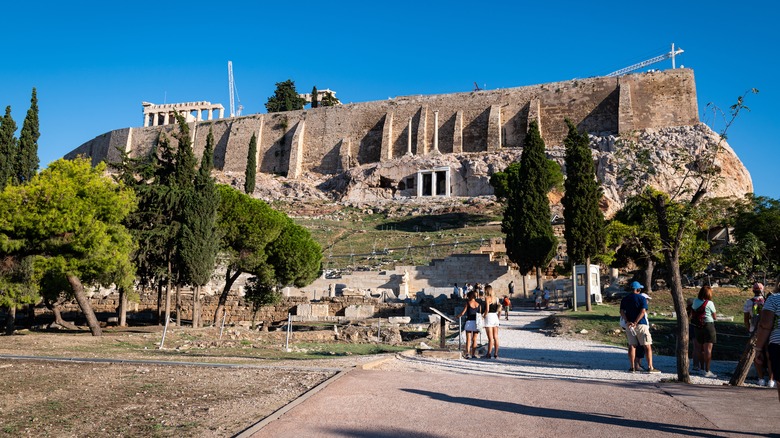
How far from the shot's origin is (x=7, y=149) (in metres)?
21.2

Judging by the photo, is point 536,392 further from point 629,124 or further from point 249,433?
point 629,124

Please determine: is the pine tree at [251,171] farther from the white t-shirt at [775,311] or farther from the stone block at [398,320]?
the white t-shirt at [775,311]

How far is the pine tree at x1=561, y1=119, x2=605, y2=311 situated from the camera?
2272 cm

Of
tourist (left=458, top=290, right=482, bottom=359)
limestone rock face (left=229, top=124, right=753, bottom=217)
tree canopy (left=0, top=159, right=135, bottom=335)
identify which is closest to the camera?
tourist (left=458, top=290, right=482, bottom=359)

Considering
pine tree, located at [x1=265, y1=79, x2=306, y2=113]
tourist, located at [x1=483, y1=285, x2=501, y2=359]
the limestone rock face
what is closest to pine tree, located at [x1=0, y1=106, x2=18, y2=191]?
tourist, located at [x1=483, y1=285, x2=501, y2=359]

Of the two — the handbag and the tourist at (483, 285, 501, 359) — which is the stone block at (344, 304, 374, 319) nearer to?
the handbag

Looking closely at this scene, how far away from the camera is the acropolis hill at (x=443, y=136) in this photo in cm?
5453

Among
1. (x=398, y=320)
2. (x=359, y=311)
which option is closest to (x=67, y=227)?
(x=398, y=320)

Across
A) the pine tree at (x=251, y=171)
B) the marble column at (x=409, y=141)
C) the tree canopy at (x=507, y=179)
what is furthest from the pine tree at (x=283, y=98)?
the tree canopy at (x=507, y=179)

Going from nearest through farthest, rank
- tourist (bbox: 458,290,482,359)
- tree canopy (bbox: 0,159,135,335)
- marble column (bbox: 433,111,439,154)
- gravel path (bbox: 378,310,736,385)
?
gravel path (bbox: 378,310,736,385)
tourist (bbox: 458,290,482,359)
tree canopy (bbox: 0,159,135,335)
marble column (bbox: 433,111,439,154)

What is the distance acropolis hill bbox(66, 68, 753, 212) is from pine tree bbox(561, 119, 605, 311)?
24032mm

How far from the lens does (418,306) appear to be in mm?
23453

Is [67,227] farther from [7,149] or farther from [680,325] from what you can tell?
[680,325]

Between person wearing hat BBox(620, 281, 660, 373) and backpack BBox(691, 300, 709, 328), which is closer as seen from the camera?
person wearing hat BBox(620, 281, 660, 373)
